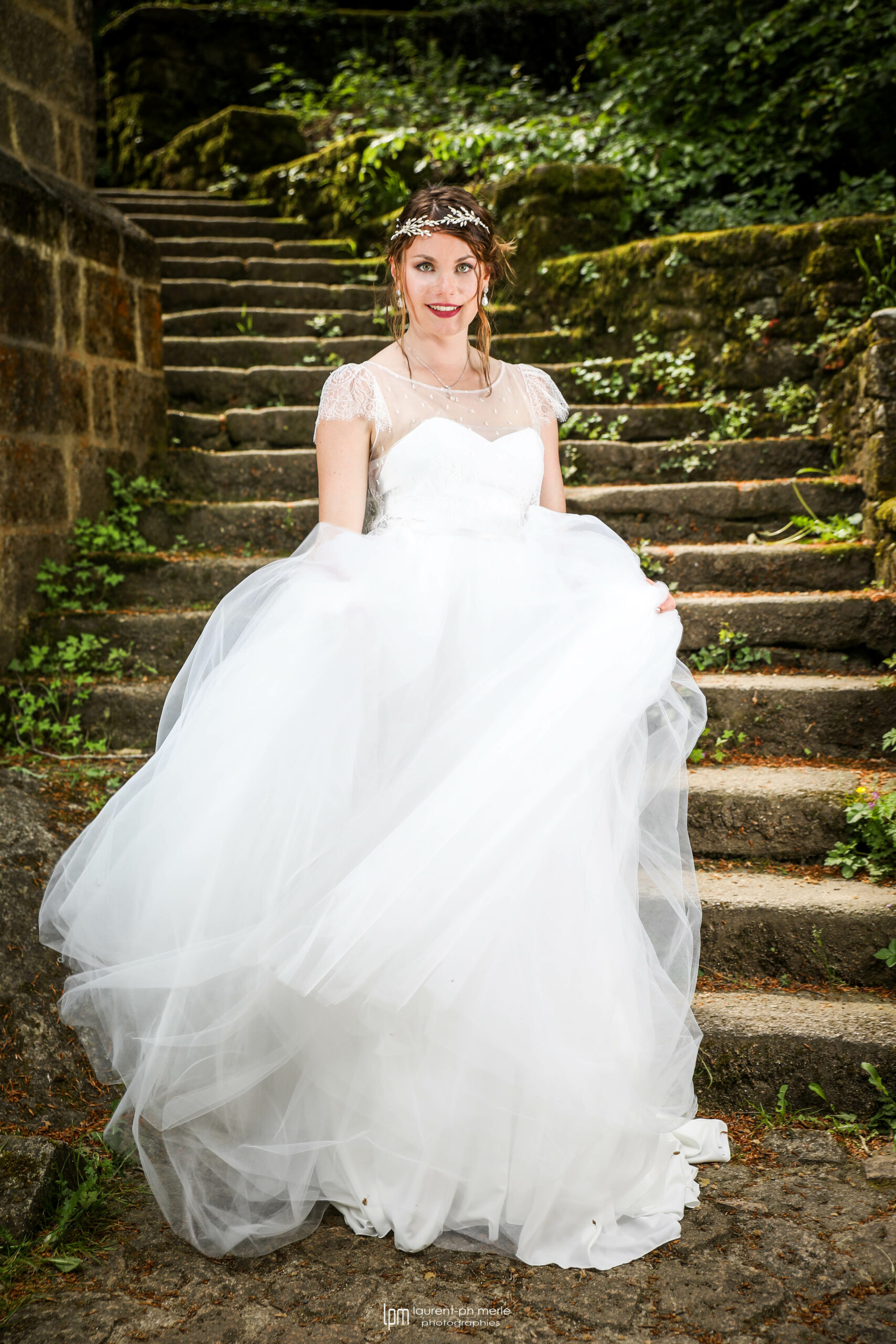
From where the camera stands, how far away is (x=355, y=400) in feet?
7.98

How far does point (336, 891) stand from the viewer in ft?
5.92

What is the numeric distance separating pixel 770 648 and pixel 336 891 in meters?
2.27

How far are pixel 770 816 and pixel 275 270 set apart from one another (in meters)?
5.03

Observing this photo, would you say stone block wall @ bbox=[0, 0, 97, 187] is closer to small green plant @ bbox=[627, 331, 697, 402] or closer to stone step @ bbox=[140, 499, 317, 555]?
stone step @ bbox=[140, 499, 317, 555]

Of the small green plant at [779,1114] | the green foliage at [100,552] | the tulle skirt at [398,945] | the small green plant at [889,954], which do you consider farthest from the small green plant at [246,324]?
the small green plant at [779,1114]

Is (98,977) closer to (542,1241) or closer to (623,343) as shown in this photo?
(542,1241)

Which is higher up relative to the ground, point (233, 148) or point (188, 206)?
point (233, 148)

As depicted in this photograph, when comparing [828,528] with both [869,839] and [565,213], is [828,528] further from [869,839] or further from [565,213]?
[565,213]

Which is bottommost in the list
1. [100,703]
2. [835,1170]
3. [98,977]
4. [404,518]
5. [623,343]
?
[835,1170]

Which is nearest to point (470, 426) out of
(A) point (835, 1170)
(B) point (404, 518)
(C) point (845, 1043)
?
(B) point (404, 518)

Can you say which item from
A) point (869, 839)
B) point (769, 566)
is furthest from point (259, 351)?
point (869, 839)

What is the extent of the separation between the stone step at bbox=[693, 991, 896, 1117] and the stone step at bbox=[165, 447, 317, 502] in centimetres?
297

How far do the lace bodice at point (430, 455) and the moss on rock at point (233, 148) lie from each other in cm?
708

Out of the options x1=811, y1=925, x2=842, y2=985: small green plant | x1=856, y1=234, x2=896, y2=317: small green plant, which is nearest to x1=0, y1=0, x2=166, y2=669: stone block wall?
x1=811, y1=925, x2=842, y2=985: small green plant
